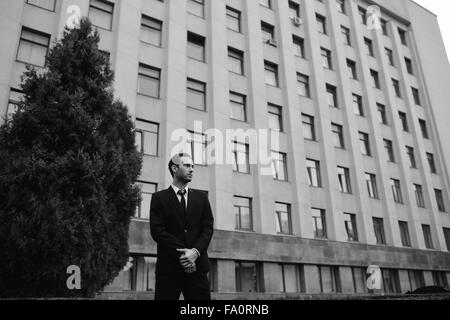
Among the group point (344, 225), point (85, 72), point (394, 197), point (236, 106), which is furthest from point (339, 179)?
point (85, 72)

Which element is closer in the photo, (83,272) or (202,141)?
(83,272)

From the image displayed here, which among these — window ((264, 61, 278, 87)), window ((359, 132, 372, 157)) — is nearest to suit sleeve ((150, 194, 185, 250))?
window ((264, 61, 278, 87))

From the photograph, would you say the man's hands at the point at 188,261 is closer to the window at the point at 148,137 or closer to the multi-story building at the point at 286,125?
the multi-story building at the point at 286,125

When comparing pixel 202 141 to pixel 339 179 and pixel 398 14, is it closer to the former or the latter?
pixel 339 179

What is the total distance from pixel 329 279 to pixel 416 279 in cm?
889

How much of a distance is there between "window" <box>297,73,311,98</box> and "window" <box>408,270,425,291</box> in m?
15.1

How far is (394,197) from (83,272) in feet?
88.4

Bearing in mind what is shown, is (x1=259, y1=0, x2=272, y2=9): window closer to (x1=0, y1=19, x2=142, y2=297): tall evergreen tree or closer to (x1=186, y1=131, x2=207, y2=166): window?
(x1=186, y1=131, x2=207, y2=166): window

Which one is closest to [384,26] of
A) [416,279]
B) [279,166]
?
[279,166]

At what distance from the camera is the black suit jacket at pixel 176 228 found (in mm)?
4230

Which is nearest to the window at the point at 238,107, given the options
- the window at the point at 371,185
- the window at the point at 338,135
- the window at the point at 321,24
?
the window at the point at 338,135

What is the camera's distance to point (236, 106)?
25141mm

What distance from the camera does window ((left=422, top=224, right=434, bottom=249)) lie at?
31391mm

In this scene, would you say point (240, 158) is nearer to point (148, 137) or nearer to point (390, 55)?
point (148, 137)
